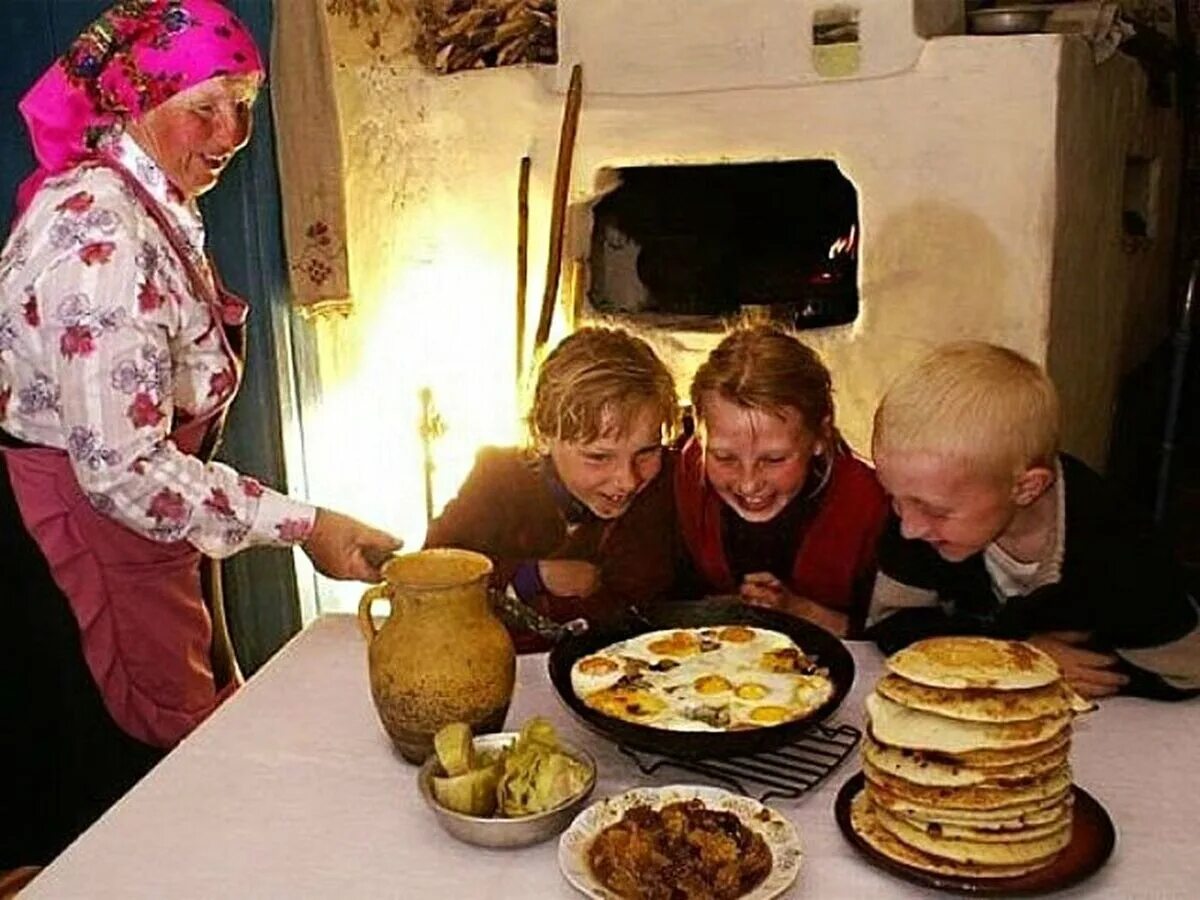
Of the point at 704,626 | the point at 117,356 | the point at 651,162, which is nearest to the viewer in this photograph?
the point at 704,626

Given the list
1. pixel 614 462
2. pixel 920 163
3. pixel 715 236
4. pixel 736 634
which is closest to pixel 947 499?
pixel 736 634

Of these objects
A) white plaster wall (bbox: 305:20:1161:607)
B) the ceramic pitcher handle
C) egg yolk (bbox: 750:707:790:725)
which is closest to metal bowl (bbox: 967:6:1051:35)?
white plaster wall (bbox: 305:20:1161:607)

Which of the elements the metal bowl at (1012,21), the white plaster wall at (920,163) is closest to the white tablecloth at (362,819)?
the white plaster wall at (920,163)

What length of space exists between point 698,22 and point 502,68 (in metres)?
0.47

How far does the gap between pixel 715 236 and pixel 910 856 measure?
232 centimetres

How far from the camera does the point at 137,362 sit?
1.87 m

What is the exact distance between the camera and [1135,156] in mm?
3434

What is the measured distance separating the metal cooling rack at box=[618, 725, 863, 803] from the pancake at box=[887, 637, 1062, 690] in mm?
182

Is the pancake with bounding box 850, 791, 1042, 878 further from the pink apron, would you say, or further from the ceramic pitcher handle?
the pink apron

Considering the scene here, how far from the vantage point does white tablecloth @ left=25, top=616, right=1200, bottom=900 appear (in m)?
1.20

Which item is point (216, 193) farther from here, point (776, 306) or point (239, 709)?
point (239, 709)

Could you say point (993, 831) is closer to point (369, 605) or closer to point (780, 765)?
point (780, 765)

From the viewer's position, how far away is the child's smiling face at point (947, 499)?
5.16 feet

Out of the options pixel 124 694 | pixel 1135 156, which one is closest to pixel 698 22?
pixel 1135 156
